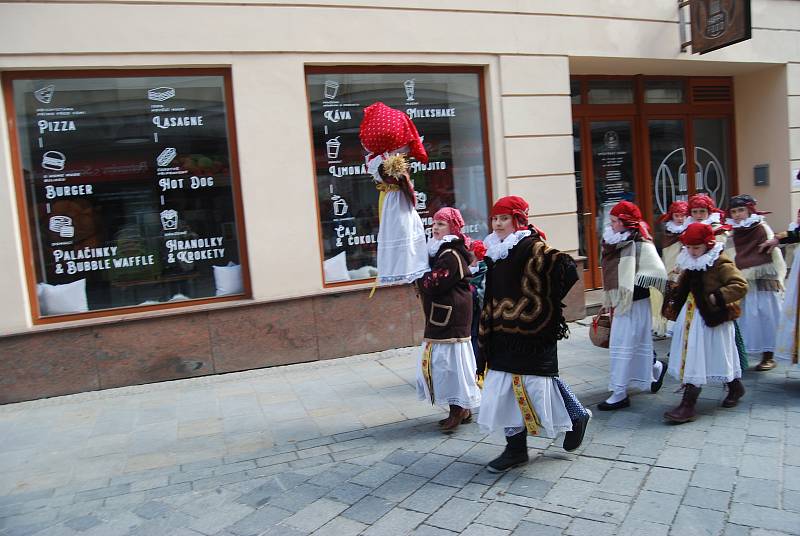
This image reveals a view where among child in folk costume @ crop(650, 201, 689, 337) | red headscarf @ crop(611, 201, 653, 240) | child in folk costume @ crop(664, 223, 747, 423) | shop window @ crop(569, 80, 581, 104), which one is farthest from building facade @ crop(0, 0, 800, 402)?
child in folk costume @ crop(664, 223, 747, 423)

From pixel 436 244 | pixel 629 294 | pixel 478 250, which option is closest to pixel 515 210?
pixel 436 244

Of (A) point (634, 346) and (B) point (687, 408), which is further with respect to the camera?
(A) point (634, 346)

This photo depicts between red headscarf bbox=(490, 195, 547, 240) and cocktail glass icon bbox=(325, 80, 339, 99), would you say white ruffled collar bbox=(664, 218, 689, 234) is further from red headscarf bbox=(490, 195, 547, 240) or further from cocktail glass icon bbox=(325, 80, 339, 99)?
cocktail glass icon bbox=(325, 80, 339, 99)

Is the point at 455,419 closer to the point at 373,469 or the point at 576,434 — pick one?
the point at 373,469

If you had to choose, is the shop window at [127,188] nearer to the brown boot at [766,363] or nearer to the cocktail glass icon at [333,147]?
the cocktail glass icon at [333,147]

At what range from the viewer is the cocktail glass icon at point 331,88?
8.03 metres

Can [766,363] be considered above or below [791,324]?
below

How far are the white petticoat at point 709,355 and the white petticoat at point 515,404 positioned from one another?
4.72 feet

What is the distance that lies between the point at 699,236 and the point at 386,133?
2.51 m

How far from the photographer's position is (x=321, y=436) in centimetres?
529

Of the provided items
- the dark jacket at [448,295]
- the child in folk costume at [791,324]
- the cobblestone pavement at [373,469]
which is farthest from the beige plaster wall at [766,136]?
the dark jacket at [448,295]

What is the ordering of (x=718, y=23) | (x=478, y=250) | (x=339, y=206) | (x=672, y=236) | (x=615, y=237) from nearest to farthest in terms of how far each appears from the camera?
(x=615, y=237)
(x=478, y=250)
(x=672, y=236)
(x=339, y=206)
(x=718, y=23)

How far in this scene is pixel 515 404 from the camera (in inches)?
171

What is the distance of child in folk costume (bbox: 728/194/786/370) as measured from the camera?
6.63 metres
